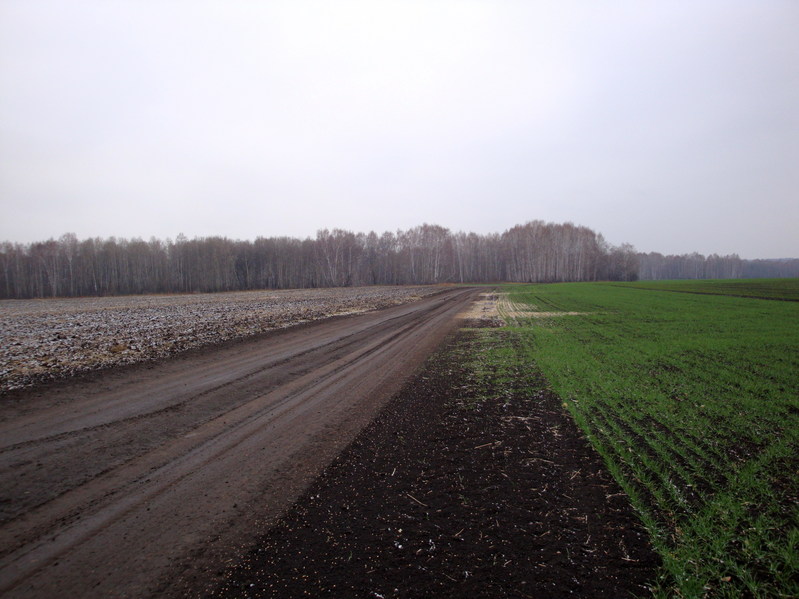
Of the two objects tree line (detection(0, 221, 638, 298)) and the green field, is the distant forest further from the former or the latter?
the green field

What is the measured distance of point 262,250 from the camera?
310 feet

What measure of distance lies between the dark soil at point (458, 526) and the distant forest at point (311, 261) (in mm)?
86872

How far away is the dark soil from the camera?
271cm

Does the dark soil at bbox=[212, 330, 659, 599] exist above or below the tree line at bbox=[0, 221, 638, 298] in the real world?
below

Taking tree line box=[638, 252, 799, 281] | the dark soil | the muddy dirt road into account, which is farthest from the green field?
tree line box=[638, 252, 799, 281]

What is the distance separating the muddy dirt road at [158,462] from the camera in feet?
9.80

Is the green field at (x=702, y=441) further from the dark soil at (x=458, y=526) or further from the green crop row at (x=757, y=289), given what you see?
the green crop row at (x=757, y=289)

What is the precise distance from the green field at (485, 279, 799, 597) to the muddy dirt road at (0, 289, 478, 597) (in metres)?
3.58

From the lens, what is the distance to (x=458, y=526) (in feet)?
11.1

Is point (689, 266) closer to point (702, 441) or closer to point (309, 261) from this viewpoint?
point (309, 261)

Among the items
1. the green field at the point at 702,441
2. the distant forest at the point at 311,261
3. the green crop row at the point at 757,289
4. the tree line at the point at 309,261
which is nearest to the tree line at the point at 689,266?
the distant forest at the point at 311,261

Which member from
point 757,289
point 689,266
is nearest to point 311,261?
point 757,289

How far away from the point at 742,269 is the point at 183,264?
729 feet

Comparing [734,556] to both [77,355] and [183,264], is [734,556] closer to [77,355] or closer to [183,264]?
[77,355]
